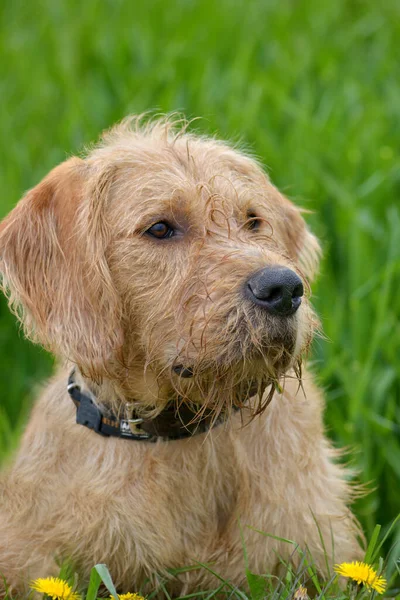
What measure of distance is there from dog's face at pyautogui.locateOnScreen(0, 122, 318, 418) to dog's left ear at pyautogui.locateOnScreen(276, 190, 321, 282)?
0.13 meters

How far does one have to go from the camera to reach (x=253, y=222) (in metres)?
3.43

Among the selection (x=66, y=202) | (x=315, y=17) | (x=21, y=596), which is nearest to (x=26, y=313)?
(x=66, y=202)

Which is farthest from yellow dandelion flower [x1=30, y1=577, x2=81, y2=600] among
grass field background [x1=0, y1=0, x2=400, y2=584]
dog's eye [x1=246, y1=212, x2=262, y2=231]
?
dog's eye [x1=246, y1=212, x2=262, y2=231]

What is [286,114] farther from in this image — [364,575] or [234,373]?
[364,575]

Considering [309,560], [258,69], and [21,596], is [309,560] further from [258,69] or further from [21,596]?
[258,69]

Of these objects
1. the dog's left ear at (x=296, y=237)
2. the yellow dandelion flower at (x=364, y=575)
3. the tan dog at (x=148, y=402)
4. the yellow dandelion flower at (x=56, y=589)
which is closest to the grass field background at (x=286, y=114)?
the dog's left ear at (x=296, y=237)

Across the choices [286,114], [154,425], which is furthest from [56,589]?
[286,114]

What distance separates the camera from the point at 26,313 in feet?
11.1

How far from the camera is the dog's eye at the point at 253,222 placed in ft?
11.1

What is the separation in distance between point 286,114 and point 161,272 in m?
3.41

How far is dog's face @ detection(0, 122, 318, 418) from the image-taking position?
2877 mm

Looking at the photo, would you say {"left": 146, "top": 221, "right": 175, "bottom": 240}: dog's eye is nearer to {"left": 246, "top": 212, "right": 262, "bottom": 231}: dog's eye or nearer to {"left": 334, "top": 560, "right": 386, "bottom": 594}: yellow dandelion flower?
{"left": 246, "top": 212, "right": 262, "bottom": 231}: dog's eye

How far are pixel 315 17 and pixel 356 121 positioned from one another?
2532 mm

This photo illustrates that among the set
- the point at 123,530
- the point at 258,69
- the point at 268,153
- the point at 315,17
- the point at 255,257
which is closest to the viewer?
the point at 255,257
